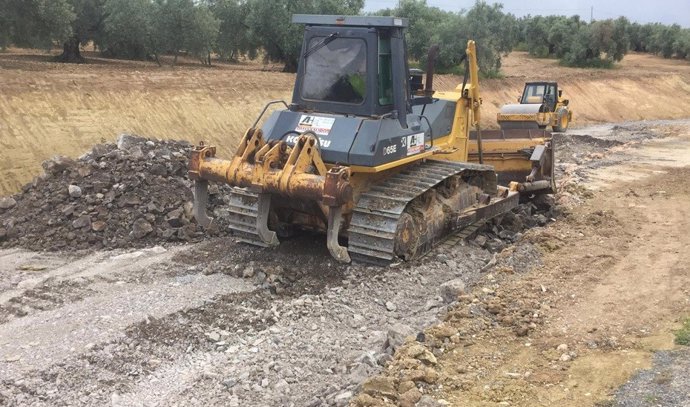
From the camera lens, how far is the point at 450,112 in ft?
31.4

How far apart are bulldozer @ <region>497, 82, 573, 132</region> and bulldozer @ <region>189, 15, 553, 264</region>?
13.6 metres

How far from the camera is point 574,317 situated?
6473 millimetres

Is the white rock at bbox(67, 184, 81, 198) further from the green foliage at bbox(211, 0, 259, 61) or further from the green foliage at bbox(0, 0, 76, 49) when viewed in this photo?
the green foliage at bbox(211, 0, 259, 61)


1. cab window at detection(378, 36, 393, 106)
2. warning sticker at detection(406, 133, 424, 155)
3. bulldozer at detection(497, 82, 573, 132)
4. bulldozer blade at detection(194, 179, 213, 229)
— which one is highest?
cab window at detection(378, 36, 393, 106)

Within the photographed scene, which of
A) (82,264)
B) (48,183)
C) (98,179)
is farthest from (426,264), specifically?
(48,183)

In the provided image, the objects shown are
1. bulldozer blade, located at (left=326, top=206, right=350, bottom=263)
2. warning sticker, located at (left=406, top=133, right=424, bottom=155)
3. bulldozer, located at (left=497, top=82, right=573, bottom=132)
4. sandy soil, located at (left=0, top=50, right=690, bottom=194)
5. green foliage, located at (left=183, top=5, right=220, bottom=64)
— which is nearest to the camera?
bulldozer blade, located at (left=326, top=206, right=350, bottom=263)

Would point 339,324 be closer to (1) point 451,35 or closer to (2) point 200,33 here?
(2) point 200,33

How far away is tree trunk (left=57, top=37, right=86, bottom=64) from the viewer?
1020 inches

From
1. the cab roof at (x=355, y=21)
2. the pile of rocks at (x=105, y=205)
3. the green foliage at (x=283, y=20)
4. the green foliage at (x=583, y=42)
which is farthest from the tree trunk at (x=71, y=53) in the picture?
the green foliage at (x=583, y=42)

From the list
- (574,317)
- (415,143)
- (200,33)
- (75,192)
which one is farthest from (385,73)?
(200,33)

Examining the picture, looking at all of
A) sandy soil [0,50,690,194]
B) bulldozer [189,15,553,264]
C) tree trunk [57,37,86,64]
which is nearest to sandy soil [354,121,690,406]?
bulldozer [189,15,553,264]

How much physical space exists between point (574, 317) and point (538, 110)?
17.7 m

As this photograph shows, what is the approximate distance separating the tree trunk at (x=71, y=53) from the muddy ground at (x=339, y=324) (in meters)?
19.2

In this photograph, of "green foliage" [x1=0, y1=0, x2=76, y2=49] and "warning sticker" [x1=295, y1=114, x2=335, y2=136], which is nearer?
"warning sticker" [x1=295, y1=114, x2=335, y2=136]
